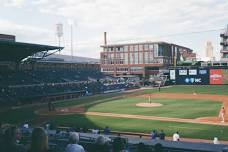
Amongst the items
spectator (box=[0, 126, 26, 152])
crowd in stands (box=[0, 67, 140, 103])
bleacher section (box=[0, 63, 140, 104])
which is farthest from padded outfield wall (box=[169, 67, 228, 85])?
spectator (box=[0, 126, 26, 152])

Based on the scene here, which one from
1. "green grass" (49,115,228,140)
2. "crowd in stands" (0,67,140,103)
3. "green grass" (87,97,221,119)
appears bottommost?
"green grass" (49,115,228,140)

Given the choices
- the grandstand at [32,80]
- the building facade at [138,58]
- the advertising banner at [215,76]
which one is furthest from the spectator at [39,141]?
the building facade at [138,58]

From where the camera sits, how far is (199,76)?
82438mm

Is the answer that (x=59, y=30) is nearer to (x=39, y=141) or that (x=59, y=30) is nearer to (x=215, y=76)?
(x=215, y=76)

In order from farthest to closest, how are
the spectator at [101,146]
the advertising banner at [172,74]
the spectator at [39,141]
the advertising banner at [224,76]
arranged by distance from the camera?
the advertising banner at [172,74] → the advertising banner at [224,76] → the spectator at [101,146] → the spectator at [39,141]

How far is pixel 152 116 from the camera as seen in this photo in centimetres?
3678

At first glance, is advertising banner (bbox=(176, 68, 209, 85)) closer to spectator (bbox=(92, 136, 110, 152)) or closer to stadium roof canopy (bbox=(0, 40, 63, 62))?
stadium roof canopy (bbox=(0, 40, 63, 62))

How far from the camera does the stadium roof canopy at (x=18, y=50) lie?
166 feet

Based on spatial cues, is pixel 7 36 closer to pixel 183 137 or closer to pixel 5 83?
pixel 5 83

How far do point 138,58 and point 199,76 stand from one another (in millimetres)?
37204

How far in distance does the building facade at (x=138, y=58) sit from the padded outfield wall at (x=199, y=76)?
87.4ft

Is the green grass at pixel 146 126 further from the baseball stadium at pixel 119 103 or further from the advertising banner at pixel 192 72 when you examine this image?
the advertising banner at pixel 192 72

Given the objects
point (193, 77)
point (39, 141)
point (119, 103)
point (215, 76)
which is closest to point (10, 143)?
point (39, 141)

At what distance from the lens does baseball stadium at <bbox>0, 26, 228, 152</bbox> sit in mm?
17516
